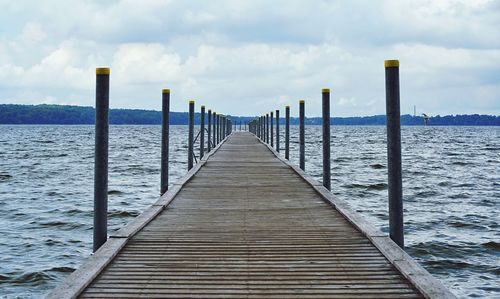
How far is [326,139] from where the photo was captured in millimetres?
9508

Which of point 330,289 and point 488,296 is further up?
Result: point 330,289

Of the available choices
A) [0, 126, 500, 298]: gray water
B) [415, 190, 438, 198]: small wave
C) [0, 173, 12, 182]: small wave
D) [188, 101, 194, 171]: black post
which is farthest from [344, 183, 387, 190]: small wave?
[0, 173, 12, 182]: small wave

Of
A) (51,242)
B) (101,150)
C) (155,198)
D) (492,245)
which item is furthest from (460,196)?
(101,150)

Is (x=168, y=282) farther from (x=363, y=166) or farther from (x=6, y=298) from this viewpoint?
(x=363, y=166)

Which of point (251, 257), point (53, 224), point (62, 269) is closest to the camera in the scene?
point (251, 257)

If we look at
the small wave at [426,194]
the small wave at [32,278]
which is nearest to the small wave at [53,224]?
the small wave at [32,278]

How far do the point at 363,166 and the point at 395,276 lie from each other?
25.8 m

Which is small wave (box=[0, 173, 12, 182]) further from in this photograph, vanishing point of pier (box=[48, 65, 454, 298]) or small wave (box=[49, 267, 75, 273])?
vanishing point of pier (box=[48, 65, 454, 298])

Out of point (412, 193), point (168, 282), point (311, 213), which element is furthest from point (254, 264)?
point (412, 193)

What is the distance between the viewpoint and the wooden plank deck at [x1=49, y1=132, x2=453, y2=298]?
402 centimetres

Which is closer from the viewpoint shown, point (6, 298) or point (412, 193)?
point (6, 298)

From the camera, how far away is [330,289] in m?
4.04

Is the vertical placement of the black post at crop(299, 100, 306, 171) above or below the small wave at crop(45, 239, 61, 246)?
above

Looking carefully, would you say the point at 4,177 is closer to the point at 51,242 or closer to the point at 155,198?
the point at 155,198
